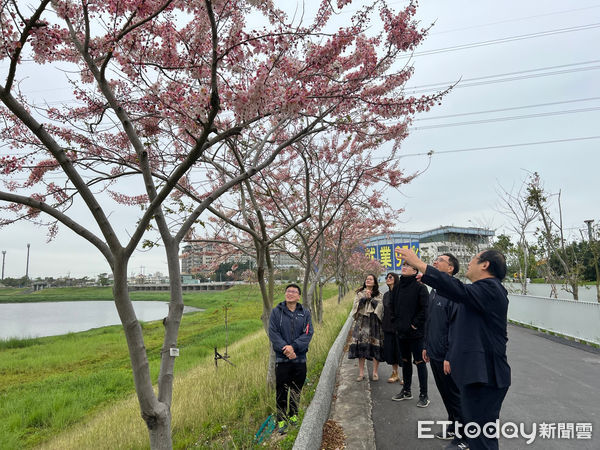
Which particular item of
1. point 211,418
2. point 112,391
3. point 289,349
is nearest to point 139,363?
point 289,349

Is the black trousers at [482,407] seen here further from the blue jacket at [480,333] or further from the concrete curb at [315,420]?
the concrete curb at [315,420]

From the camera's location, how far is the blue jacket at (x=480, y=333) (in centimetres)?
252

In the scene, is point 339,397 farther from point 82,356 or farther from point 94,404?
point 82,356

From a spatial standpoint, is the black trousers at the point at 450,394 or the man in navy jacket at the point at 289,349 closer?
the black trousers at the point at 450,394

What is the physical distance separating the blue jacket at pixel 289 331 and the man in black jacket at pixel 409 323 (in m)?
1.50

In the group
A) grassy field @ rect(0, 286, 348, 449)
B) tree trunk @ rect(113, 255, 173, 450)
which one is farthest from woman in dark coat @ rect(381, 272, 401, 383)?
tree trunk @ rect(113, 255, 173, 450)

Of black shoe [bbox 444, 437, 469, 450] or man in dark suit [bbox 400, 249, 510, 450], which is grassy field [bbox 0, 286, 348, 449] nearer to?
black shoe [bbox 444, 437, 469, 450]

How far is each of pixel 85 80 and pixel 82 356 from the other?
15.9 meters

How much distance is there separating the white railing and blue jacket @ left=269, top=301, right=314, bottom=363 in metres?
8.00

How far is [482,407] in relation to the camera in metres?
2.58

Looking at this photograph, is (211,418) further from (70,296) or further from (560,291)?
(70,296)

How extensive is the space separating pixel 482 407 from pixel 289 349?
6.09 feet

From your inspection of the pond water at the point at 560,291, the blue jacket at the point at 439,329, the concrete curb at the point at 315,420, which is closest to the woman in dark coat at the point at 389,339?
the concrete curb at the point at 315,420

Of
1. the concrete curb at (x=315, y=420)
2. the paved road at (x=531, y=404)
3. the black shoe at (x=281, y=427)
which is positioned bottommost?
the paved road at (x=531, y=404)
